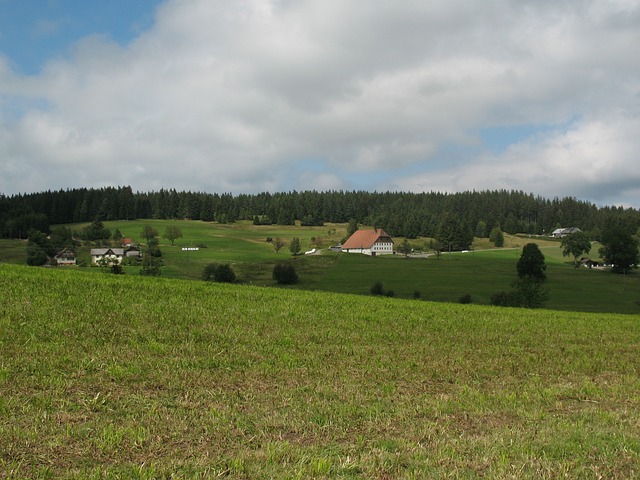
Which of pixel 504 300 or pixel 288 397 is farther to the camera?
pixel 504 300

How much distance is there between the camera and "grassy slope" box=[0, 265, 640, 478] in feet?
22.1

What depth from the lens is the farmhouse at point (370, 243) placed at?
6688 inches

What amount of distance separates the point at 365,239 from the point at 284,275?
288ft

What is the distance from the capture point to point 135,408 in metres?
8.61

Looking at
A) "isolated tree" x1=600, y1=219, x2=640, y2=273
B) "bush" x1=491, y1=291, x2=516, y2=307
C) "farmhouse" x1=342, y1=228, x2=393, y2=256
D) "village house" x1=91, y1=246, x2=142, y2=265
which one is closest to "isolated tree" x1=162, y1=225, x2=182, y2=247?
"village house" x1=91, y1=246, x2=142, y2=265

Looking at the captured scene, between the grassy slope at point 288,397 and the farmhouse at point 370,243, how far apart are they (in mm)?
150116

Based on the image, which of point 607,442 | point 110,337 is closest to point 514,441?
point 607,442

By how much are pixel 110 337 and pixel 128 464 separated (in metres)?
8.01

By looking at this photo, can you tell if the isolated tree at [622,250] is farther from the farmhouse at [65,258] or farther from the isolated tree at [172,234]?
the farmhouse at [65,258]

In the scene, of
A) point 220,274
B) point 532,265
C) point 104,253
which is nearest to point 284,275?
point 220,274

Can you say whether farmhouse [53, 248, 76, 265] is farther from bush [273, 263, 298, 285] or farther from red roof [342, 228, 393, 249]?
red roof [342, 228, 393, 249]

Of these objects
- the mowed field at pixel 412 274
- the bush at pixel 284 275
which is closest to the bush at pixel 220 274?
the mowed field at pixel 412 274

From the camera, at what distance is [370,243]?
171 metres

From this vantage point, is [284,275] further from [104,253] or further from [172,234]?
[172,234]
